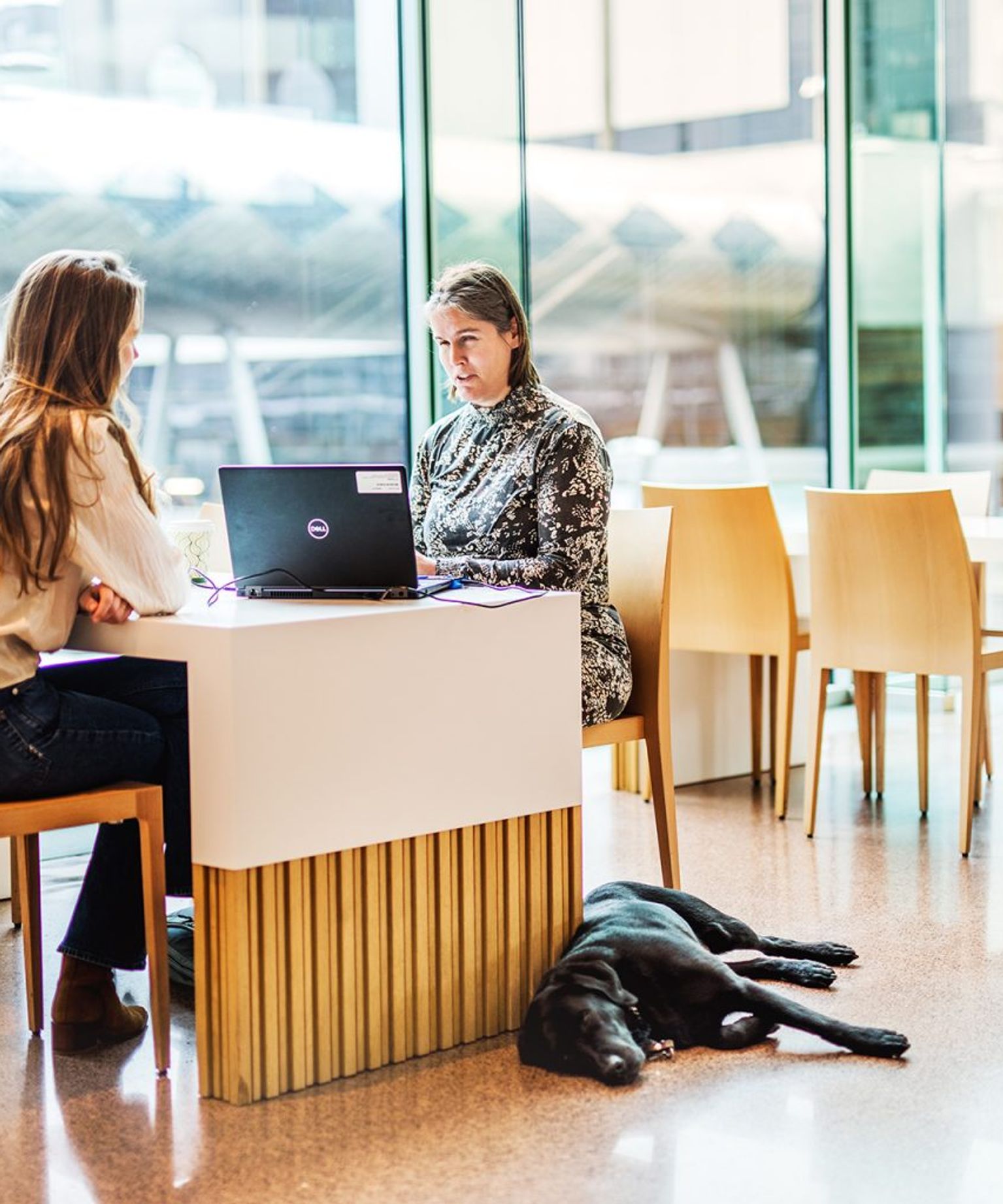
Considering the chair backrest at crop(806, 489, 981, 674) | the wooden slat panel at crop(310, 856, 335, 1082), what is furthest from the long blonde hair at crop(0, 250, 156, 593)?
the chair backrest at crop(806, 489, 981, 674)

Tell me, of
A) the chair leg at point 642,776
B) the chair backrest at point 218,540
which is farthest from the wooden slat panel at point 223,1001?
the chair leg at point 642,776

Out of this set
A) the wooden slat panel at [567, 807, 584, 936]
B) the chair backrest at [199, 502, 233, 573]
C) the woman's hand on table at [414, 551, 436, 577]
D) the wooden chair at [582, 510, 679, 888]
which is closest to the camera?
the wooden slat panel at [567, 807, 584, 936]

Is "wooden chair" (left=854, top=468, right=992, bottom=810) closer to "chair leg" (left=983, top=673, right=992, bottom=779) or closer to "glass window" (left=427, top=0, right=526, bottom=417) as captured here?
"chair leg" (left=983, top=673, right=992, bottom=779)

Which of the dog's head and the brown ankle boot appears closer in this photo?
the dog's head

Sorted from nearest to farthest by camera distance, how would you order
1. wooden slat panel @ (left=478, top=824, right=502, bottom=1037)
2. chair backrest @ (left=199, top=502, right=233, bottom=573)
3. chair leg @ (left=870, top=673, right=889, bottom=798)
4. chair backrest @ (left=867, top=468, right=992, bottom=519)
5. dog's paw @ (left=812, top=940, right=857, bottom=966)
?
wooden slat panel @ (left=478, top=824, right=502, bottom=1037) → dog's paw @ (left=812, top=940, right=857, bottom=966) → chair backrest @ (left=199, top=502, right=233, bottom=573) → chair leg @ (left=870, top=673, right=889, bottom=798) → chair backrest @ (left=867, top=468, right=992, bottom=519)

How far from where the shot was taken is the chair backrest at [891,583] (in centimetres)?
415

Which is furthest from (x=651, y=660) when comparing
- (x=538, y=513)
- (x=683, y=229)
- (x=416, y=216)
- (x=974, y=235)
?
(x=974, y=235)

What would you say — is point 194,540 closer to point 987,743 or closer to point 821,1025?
point 821,1025

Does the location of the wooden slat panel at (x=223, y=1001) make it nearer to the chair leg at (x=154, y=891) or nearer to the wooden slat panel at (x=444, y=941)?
the chair leg at (x=154, y=891)

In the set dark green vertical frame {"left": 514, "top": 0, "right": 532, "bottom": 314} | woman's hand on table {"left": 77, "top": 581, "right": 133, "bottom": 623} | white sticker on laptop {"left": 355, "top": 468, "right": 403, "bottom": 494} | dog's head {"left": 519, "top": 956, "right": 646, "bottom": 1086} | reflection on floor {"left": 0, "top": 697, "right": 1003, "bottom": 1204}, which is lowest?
reflection on floor {"left": 0, "top": 697, "right": 1003, "bottom": 1204}

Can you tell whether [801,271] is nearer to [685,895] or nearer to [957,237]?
[957,237]

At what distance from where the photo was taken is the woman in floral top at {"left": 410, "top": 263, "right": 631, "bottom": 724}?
3375mm

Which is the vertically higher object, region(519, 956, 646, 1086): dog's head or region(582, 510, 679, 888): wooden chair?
region(582, 510, 679, 888): wooden chair

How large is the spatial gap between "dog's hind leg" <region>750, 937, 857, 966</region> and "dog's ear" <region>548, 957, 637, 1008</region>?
0.52m
